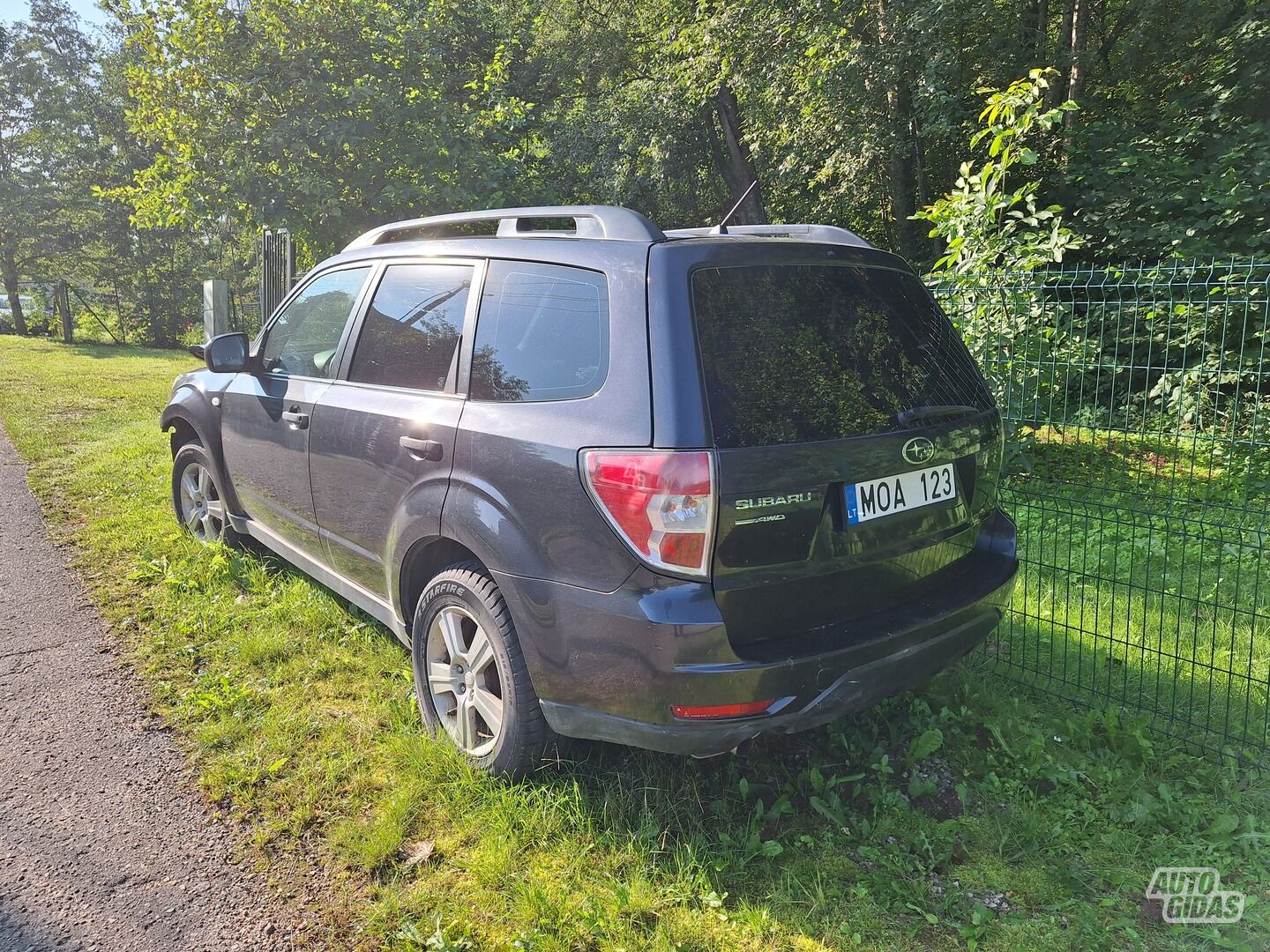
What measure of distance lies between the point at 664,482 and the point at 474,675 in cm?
112

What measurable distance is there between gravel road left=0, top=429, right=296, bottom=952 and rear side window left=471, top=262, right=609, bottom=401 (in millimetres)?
1677

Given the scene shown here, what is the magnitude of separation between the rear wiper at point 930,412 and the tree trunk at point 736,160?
553 inches

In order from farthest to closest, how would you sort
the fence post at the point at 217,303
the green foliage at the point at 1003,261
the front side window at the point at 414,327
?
the fence post at the point at 217,303
the green foliage at the point at 1003,261
the front side window at the point at 414,327

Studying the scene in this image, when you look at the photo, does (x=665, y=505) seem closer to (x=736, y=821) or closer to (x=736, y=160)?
(x=736, y=821)

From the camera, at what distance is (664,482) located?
2148 mm

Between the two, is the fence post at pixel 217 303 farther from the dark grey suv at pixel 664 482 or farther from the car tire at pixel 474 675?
the car tire at pixel 474 675

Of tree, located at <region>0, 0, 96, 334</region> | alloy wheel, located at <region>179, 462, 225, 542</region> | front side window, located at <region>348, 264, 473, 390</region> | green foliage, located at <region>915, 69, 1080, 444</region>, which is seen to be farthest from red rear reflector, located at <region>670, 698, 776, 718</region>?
tree, located at <region>0, 0, 96, 334</region>

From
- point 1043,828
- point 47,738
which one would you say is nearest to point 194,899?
point 47,738

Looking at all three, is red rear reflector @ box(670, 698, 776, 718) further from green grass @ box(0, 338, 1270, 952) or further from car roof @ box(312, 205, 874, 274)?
car roof @ box(312, 205, 874, 274)

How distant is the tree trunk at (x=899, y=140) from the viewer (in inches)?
482

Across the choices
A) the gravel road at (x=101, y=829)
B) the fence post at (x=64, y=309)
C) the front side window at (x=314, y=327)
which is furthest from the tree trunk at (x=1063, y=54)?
the fence post at (x=64, y=309)

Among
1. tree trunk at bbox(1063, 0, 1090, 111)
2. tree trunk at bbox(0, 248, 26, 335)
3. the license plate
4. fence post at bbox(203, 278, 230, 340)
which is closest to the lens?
the license plate

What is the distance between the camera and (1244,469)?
369 centimetres

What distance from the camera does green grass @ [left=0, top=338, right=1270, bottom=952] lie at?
89.2 inches
